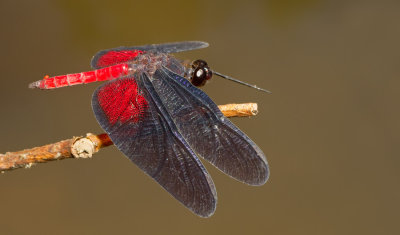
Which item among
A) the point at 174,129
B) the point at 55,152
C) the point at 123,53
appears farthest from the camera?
the point at 123,53

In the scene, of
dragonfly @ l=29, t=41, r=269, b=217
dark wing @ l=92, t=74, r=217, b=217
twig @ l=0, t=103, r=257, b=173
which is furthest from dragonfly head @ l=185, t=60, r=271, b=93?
twig @ l=0, t=103, r=257, b=173

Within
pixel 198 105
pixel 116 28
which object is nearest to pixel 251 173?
pixel 198 105

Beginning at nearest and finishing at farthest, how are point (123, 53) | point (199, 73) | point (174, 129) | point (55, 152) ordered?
point (55, 152), point (174, 129), point (199, 73), point (123, 53)

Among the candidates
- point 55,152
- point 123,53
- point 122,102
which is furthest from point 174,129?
point 123,53

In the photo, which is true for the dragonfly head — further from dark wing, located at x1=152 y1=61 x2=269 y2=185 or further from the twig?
the twig

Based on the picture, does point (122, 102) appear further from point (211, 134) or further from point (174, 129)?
point (211, 134)

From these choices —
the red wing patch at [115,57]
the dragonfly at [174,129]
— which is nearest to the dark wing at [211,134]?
the dragonfly at [174,129]

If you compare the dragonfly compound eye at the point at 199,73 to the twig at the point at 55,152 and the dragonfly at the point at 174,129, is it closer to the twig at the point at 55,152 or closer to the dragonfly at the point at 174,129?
the dragonfly at the point at 174,129

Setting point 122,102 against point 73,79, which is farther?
point 73,79
